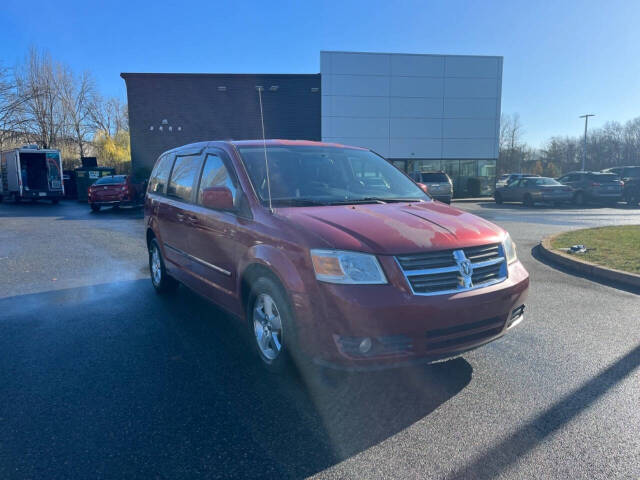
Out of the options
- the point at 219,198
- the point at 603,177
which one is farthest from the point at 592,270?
the point at 603,177

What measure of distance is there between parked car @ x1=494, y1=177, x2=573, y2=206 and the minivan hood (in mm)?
20370

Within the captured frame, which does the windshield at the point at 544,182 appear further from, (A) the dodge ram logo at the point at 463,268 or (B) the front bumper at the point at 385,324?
(B) the front bumper at the point at 385,324

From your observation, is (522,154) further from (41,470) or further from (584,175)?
(41,470)

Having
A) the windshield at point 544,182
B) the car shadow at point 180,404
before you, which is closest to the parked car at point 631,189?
the windshield at point 544,182

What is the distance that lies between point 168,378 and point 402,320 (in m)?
1.92

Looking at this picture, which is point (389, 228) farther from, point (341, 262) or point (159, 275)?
point (159, 275)

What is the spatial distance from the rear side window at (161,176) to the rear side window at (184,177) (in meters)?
0.22

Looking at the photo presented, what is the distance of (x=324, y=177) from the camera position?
4367mm

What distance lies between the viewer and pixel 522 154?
67.8 meters

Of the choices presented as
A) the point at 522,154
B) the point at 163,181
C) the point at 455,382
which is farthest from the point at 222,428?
the point at 522,154

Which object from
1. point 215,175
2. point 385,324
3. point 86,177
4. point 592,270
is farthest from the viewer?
point 86,177

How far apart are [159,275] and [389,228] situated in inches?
152

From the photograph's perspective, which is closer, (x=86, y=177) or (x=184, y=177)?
(x=184, y=177)

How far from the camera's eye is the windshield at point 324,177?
399cm
